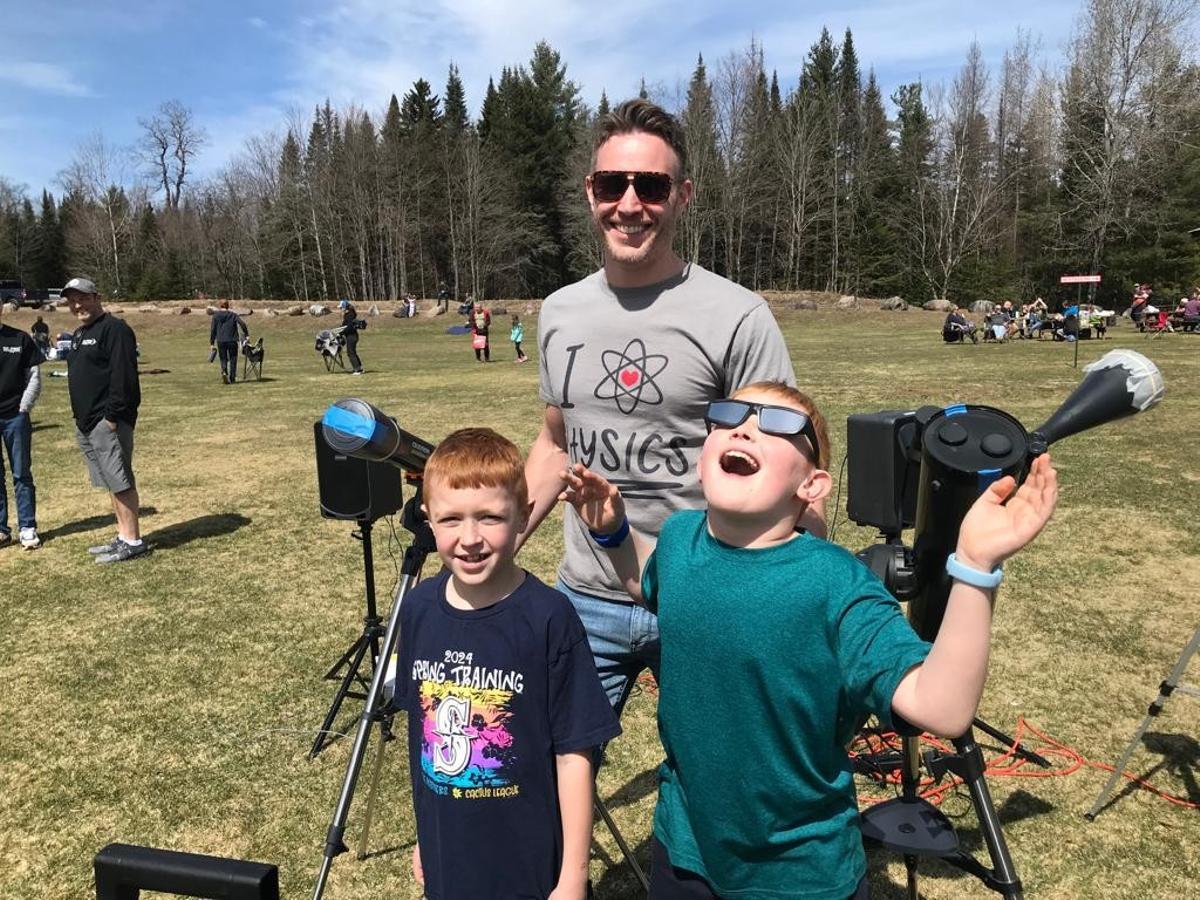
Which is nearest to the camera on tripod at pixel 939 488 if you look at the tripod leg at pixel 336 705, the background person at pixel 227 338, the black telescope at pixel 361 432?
the black telescope at pixel 361 432

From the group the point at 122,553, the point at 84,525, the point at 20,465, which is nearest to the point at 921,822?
the point at 122,553

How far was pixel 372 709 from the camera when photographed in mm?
2799

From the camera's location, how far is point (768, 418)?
152 centimetres

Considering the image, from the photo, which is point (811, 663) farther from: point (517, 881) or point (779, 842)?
point (517, 881)

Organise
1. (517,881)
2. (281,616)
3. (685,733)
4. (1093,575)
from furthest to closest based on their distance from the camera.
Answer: (1093,575) < (281,616) < (517,881) < (685,733)

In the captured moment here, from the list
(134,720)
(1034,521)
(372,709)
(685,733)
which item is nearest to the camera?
(1034,521)

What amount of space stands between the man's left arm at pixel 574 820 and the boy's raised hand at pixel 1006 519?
3.41 feet

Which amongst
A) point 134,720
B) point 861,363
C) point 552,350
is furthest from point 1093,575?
point 861,363

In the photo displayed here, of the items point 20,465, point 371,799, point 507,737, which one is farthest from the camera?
point 20,465

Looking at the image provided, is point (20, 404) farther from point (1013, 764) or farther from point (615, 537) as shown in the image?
point (1013, 764)

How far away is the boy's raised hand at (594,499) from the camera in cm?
182

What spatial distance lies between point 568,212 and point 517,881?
5630 cm

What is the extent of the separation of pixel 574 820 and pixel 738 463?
923 mm

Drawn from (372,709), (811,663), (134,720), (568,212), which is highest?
(568,212)
